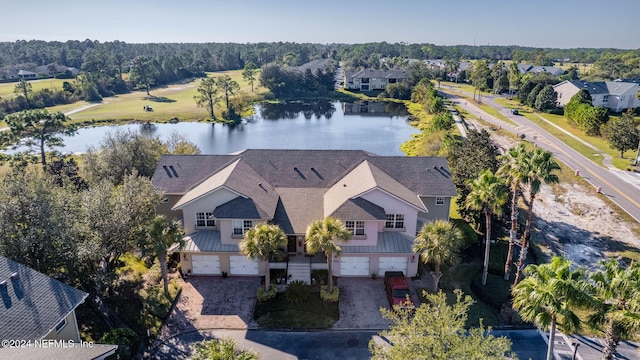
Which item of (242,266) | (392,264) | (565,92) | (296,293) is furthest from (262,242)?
(565,92)

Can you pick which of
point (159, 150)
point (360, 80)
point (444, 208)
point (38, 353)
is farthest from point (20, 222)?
point (360, 80)

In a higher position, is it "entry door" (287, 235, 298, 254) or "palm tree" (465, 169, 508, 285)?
"palm tree" (465, 169, 508, 285)

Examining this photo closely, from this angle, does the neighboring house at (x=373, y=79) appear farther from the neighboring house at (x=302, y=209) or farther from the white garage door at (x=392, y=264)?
the white garage door at (x=392, y=264)

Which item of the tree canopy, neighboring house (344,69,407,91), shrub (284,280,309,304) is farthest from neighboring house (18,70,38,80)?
the tree canopy

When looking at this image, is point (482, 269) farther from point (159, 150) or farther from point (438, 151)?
point (159, 150)

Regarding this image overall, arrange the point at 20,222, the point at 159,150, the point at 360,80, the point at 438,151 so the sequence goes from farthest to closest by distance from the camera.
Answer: the point at 360,80 → the point at 438,151 → the point at 159,150 → the point at 20,222

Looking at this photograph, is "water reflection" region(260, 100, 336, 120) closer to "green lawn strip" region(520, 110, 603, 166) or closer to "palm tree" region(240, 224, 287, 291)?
"green lawn strip" region(520, 110, 603, 166)
